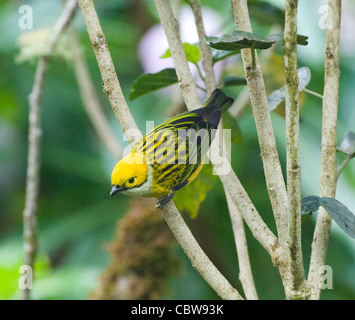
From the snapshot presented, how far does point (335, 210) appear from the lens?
100 cm

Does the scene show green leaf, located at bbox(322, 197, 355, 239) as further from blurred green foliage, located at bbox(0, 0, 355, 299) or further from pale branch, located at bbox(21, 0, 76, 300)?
pale branch, located at bbox(21, 0, 76, 300)

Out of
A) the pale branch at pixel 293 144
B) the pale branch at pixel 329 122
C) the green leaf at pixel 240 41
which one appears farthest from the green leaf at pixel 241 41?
the pale branch at pixel 329 122

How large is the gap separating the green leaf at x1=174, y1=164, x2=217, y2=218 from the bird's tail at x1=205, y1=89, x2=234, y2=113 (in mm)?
190

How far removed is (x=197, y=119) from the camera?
4.50 ft

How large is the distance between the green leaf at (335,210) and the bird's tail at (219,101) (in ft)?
1.63

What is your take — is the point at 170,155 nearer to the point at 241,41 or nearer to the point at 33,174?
the point at 241,41

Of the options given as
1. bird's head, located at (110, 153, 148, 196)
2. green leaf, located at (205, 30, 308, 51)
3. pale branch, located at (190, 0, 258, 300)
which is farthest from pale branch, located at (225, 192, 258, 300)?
green leaf, located at (205, 30, 308, 51)

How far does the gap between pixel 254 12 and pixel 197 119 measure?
0.68 metres

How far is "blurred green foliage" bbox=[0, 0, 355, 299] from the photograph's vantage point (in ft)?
8.34

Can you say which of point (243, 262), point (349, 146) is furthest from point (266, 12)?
point (243, 262)

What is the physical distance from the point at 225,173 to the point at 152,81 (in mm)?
456

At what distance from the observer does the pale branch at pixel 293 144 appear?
2.58 feet
